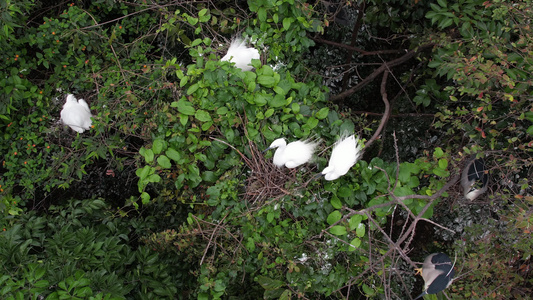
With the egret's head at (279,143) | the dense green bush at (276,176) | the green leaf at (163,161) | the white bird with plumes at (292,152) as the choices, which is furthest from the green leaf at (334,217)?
the green leaf at (163,161)

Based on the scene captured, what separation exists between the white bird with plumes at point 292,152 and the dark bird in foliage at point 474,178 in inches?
29.8

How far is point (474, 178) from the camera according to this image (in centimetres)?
166

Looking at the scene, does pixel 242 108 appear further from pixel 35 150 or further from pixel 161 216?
pixel 35 150

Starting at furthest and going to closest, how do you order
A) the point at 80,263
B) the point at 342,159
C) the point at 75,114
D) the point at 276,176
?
the point at 75,114, the point at 80,263, the point at 276,176, the point at 342,159

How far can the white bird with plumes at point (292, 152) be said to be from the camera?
5.23 ft

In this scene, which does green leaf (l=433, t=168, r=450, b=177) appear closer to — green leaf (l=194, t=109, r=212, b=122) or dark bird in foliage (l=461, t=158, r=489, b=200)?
dark bird in foliage (l=461, t=158, r=489, b=200)

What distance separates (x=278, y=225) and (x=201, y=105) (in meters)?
0.72

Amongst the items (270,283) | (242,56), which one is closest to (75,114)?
(242,56)

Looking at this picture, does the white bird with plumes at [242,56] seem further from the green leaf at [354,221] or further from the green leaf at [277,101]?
the green leaf at [354,221]

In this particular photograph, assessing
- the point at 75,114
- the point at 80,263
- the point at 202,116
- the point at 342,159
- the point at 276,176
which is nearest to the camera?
the point at 342,159

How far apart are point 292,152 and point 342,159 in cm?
23

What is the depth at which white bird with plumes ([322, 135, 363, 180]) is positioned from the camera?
1.55m

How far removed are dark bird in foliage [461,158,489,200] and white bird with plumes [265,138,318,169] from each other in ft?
2.48

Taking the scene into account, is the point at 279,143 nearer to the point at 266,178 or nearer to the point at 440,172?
the point at 266,178
